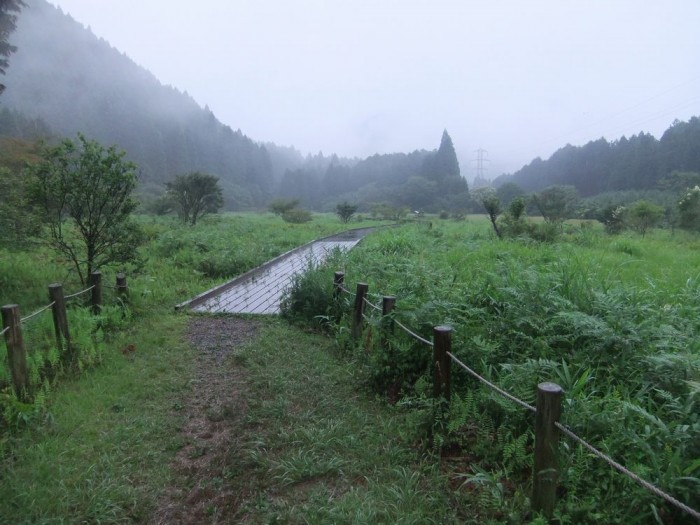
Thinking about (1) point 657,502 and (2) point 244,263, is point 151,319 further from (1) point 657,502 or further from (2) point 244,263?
(1) point 657,502

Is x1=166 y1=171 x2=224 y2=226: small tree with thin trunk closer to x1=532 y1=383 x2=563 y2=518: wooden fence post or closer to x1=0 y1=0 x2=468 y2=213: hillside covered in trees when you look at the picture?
x1=532 y1=383 x2=563 y2=518: wooden fence post

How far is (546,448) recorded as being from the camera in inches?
73.6

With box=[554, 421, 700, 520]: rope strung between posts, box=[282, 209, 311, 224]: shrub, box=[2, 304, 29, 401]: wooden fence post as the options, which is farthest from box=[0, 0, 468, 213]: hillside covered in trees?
box=[554, 421, 700, 520]: rope strung between posts

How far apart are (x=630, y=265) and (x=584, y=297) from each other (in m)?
4.46

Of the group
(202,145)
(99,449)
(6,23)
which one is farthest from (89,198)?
(202,145)

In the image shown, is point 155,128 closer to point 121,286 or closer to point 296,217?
point 296,217

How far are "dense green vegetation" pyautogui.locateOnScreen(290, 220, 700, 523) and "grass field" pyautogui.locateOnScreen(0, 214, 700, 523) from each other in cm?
1

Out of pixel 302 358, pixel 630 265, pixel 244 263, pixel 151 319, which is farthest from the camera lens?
pixel 244 263

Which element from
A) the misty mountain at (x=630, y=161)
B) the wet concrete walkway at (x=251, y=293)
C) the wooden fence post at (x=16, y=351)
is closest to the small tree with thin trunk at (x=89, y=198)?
the wet concrete walkway at (x=251, y=293)

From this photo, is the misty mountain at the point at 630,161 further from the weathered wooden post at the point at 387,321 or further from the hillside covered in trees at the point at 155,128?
the weathered wooden post at the point at 387,321

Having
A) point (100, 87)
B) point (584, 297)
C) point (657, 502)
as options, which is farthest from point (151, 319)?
point (100, 87)

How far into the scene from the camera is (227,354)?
15.6ft

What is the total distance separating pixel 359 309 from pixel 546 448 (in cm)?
294

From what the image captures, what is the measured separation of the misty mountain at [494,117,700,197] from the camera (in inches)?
1681
